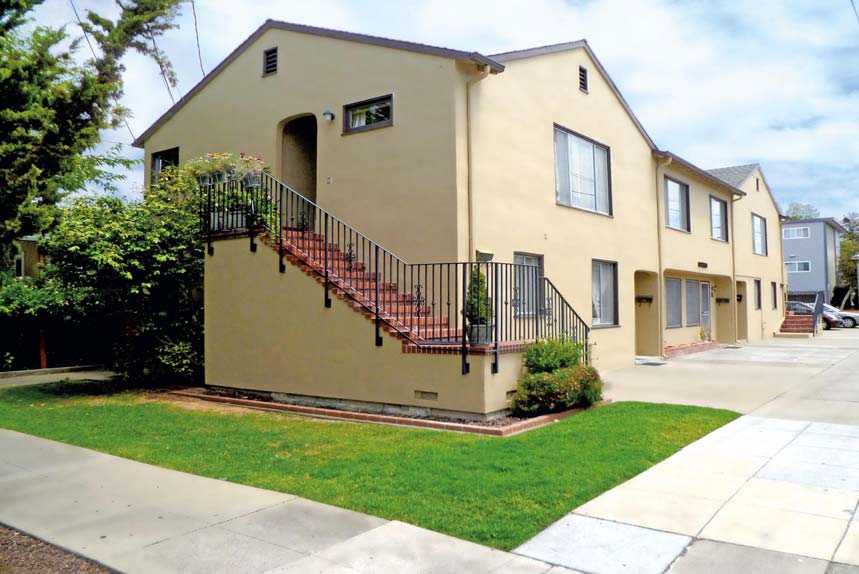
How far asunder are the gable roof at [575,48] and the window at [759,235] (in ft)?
35.8

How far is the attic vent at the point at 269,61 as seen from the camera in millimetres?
13430

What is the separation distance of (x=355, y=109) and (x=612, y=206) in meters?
6.58

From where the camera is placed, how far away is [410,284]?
35.8ft

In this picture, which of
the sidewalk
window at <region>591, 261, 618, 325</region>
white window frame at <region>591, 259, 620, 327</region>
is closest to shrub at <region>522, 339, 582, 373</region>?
the sidewalk

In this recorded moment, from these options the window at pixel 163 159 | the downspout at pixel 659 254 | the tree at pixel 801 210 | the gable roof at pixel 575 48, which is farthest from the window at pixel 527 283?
the tree at pixel 801 210

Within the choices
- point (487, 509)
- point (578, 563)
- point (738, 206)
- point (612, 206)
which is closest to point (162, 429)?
point (487, 509)

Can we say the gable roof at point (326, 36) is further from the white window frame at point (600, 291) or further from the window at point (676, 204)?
the window at point (676, 204)

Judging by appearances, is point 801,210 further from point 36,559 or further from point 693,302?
point 36,559

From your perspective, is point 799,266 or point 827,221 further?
point 799,266

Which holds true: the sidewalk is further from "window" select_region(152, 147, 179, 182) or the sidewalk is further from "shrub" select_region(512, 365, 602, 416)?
"window" select_region(152, 147, 179, 182)

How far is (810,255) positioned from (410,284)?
43578 mm

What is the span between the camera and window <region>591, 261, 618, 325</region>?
14234 millimetres

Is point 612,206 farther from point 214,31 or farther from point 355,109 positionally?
point 214,31

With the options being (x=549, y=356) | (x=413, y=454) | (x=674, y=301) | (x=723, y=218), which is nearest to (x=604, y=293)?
(x=674, y=301)
